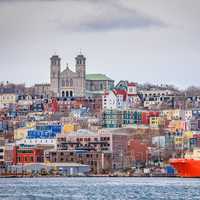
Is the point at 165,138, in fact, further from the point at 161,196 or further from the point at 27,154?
the point at 161,196

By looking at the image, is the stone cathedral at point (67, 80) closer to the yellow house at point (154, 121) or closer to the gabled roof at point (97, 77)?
the gabled roof at point (97, 77)

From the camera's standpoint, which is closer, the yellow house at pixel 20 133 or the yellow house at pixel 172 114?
the yellow house at pixel 20 133

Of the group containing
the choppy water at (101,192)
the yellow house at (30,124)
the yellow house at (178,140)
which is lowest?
the choppy water at (101,192)

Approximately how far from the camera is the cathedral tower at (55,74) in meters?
166

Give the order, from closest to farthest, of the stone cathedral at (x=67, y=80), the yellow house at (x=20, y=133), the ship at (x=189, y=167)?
the ship at (x=189, y=167)
the yellow house at (x=20, y=133)
the stone cathedral at (x=67, y=80)

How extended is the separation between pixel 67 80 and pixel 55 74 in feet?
9.89

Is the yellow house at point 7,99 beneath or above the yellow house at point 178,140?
above

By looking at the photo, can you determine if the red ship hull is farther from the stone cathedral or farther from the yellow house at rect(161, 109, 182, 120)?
the stone cathedral

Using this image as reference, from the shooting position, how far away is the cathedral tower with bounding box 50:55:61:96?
545 feet

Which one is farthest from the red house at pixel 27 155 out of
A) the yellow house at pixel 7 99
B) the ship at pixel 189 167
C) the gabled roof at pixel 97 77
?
the gabled roof at pixel 97 77

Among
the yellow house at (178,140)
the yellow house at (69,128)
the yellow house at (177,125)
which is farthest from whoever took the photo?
the yellow house at (177,125)

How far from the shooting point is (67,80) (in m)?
166

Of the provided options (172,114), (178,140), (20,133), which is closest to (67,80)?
(172,114)

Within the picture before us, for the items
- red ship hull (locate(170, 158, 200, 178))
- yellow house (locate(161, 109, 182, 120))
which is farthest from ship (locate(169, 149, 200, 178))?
yellow house (locate(161, 109, 182, 120))
